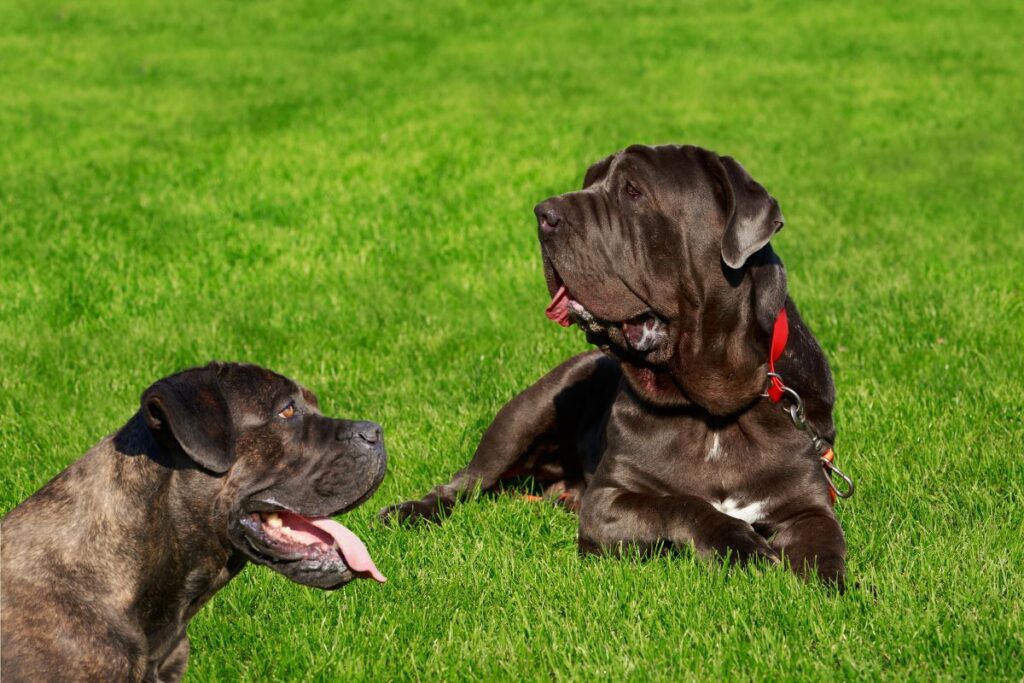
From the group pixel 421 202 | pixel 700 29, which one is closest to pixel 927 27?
pixel 700 29

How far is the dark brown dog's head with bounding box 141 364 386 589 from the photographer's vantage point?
169 inches

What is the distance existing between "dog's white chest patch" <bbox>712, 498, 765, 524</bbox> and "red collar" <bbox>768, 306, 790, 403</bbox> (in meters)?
0.49

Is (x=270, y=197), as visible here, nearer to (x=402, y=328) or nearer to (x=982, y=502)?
(x=402, y=328)

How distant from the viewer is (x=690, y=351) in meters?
5.69

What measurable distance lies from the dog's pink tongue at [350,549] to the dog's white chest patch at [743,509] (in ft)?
6.07

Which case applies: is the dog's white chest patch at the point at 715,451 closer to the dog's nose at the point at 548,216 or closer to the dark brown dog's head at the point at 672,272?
the dark brown dog's head at the point at 672,272

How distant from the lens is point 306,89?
19375 mm

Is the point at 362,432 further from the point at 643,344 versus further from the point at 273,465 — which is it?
the point at 643,344

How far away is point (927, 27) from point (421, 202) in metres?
15.0

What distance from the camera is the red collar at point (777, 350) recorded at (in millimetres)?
5703

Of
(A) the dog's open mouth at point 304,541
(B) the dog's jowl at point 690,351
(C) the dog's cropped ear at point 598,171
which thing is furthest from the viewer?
(C) the dog's cropped ear at point 598,171

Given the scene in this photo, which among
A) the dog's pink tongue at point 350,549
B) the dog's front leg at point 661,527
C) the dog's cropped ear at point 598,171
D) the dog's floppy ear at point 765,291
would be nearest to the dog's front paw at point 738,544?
the dog's front leg at point 661,527

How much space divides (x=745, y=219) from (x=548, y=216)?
87cm

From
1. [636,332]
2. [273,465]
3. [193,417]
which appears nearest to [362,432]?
[273,465]
